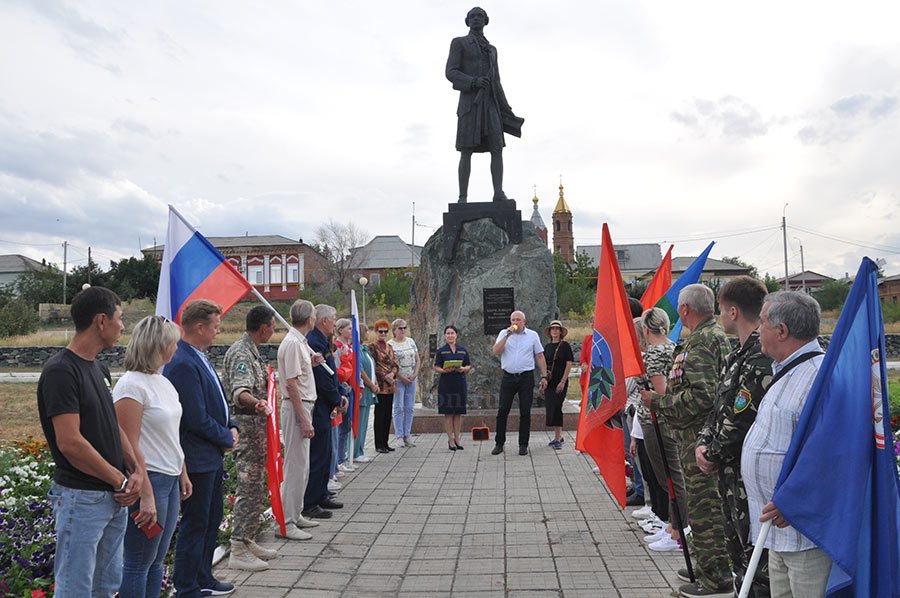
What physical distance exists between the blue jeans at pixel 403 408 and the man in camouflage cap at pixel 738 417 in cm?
646

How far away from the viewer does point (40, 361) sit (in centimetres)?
2912

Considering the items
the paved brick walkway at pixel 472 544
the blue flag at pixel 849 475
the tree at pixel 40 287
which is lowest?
the paved brick walkway at pixel 472 544

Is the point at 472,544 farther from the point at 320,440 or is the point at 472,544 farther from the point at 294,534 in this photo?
the point at 320,440

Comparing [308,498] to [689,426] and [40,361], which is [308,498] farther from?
[40,361]

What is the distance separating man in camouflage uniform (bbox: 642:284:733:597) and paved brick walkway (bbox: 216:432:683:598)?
0.31 meters

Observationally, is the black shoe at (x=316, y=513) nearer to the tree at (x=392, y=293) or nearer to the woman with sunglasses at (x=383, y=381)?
the woman with sunglasses at (x=383, y=381)

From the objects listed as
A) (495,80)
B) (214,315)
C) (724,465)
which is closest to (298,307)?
(214,315)

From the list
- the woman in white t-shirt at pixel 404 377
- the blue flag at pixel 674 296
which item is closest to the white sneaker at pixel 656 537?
the blue flag at pixel 674 296

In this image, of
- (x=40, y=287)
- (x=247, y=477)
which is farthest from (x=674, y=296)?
(x=40, y=287)

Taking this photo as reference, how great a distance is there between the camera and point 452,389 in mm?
9234

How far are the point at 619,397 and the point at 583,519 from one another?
5.52 feet

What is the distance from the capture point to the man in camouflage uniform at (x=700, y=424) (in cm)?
402

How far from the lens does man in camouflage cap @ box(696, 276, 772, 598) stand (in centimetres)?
327

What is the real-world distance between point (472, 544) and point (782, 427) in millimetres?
3048
